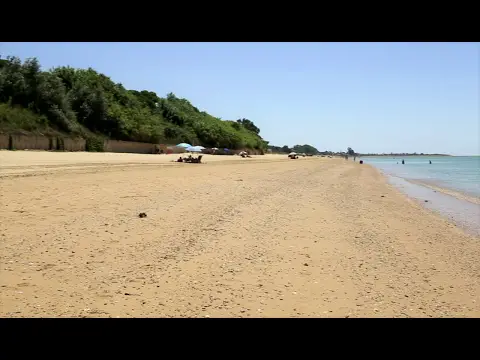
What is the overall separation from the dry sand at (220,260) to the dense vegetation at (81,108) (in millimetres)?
25825

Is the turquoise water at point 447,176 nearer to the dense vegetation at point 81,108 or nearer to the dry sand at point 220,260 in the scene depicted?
the dry sand at point 220,260

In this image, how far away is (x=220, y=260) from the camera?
6.73 metres

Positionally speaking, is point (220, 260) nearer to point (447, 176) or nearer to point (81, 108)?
point (447, 176)

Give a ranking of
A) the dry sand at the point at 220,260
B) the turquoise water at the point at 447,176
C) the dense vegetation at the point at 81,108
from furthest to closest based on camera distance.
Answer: the dense vegetation at the point at 81,108 → the turquoise water at the point at 447,176 → the dry sand at the point at 220,260

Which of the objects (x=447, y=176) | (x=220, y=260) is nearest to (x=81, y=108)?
(x=447, y=176)

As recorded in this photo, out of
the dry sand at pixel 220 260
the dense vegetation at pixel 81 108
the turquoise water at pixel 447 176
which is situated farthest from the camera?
the dense vegetation at pixel 81 108

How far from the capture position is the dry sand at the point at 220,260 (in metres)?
4.98

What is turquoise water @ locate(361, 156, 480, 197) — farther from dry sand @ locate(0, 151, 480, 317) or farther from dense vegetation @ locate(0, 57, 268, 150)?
dense vegetation @ locate(0, 57, 268, 150)

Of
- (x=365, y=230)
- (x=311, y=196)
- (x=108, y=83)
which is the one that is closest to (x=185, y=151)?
(x=108, y=83)

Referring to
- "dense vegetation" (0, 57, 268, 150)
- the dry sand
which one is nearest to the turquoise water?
the dry sand

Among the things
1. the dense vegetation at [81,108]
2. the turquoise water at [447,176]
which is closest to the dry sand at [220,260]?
the turquoise water at [447,176]
